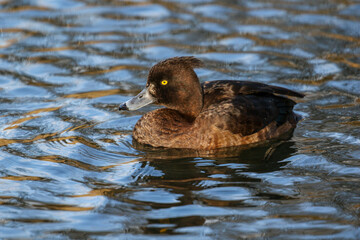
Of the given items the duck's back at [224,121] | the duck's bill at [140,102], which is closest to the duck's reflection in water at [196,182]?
the duck's back at [224,121]

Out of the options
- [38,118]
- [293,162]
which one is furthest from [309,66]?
[38,118]

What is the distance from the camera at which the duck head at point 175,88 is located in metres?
7.44

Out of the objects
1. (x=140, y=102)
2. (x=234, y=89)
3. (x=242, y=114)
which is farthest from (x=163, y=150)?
(x=234, y=89)

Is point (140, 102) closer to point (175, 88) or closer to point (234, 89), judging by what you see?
point (175, 88)

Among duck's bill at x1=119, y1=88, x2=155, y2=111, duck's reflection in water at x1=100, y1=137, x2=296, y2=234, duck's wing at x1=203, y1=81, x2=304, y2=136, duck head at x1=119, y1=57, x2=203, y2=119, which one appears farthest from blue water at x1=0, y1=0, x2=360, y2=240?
duck head at x1=119, y1=57, x2=203, y2=119

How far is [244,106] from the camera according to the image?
7535mm

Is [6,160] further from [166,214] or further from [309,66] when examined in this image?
[309,66]

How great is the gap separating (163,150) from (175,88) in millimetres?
768

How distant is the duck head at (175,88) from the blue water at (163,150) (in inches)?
23.1

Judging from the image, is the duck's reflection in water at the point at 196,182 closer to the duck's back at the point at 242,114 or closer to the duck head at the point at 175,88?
the duck's back at the point at 242,114

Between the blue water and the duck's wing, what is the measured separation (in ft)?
1.02

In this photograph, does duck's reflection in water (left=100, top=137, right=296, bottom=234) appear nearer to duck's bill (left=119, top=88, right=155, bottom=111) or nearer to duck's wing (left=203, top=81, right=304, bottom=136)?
duck's wing (left=203, top=81, right=304, bottom=136)

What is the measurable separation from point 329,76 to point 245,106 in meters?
2.79

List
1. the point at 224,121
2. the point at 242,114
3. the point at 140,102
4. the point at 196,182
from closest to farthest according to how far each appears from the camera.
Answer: the point at 196,182 < the point at 224,121 < the point at 242,114 < the point at 140,102
